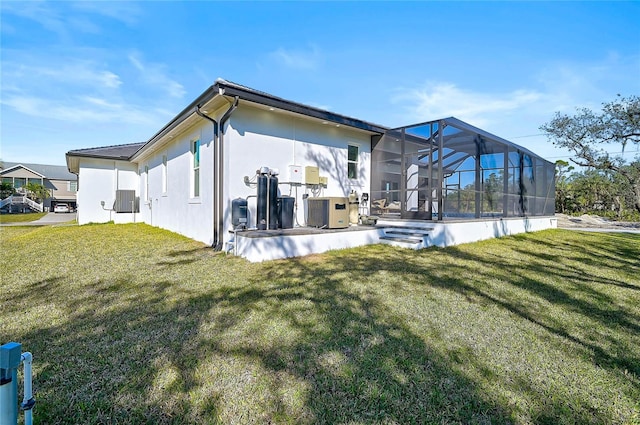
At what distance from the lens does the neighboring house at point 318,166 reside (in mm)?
6441

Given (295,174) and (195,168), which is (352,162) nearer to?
(295,174)

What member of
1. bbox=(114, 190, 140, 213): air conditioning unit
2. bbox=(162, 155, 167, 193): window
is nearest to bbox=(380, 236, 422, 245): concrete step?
bbox=(162, 155, 167, 193): window

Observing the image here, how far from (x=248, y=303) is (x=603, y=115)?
54.7ft

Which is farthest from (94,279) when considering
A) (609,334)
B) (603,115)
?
(603,115)

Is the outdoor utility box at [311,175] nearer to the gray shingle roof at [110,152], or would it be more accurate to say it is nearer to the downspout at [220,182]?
the downspout at [220,182]

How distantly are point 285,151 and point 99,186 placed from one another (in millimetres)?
10777

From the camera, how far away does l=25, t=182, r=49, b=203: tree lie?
99.7 ft

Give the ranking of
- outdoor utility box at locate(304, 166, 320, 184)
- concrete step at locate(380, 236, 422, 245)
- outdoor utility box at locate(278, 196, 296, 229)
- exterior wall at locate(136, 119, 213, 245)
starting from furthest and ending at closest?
outdoor utility box at locate(304, 166, 320, 184) → exterior wall at locate(136, 119, 213, 245) → concrete step at locate(380, 236, 422, 245) → outdoor utility box at locate(278, 196, 296, 229)

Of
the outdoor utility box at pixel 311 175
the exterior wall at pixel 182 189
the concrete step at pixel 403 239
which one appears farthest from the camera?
the outdoor utility box at pixel 311 175

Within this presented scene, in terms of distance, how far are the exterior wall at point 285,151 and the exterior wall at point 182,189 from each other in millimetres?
867

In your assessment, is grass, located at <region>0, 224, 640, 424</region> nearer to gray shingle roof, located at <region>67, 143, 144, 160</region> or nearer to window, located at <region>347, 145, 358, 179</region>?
window, located at <region>347, 145, 358, 179</region>

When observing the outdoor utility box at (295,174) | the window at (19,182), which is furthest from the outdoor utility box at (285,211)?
the window at (19,182)

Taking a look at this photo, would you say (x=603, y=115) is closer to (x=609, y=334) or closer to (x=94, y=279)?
(x=609, y=334)

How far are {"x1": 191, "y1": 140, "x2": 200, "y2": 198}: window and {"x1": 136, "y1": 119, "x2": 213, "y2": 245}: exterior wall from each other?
12 cm
